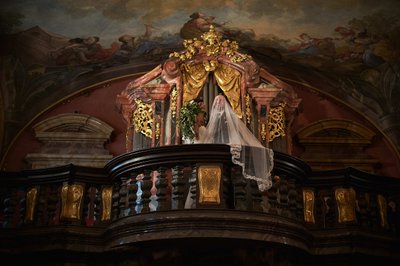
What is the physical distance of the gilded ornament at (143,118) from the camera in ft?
35.6

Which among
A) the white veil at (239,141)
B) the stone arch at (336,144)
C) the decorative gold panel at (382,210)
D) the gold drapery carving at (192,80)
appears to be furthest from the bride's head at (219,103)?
the decorative gold panel at (382,210)

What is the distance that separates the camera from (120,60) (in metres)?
12.5

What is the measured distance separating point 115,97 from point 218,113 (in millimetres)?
3452

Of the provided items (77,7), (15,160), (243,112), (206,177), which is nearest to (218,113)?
(243,112)

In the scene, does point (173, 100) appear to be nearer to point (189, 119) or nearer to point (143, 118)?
point (143, 118)

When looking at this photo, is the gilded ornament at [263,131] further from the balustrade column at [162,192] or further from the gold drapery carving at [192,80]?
the balustrade column at [162,192]

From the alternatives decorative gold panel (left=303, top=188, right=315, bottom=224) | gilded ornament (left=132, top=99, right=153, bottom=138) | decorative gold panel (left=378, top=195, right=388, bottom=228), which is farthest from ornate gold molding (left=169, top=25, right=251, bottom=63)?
decorative gold panel (left=378, top=195, right=388, bottom=228)

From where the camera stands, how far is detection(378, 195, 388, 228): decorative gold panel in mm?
8938

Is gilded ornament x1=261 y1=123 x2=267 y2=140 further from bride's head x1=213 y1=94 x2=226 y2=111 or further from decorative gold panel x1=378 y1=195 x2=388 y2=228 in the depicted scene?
decorative gold panel x1=378 y1=195 x2=388 y2=228

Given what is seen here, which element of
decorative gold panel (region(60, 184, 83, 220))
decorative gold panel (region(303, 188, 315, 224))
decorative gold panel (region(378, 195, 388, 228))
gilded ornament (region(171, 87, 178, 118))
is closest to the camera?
decorative gold panel (region(60, 184, 83, 220))

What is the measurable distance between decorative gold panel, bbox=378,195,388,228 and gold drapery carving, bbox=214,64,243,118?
8.81 ft

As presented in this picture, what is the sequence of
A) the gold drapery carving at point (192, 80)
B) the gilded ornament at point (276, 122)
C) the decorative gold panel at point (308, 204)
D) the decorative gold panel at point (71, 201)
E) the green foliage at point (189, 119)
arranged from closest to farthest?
the decorative gold panel at point (71, 201), the decorative gold panel at point (308, 204), the green foliage at point (189, 119), the gold drapery carving at point (192, 80), the gilded ornament at point (276, 122)

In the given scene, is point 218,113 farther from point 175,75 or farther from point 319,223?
point 319,223

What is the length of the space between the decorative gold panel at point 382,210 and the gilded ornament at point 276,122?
7.46ft
